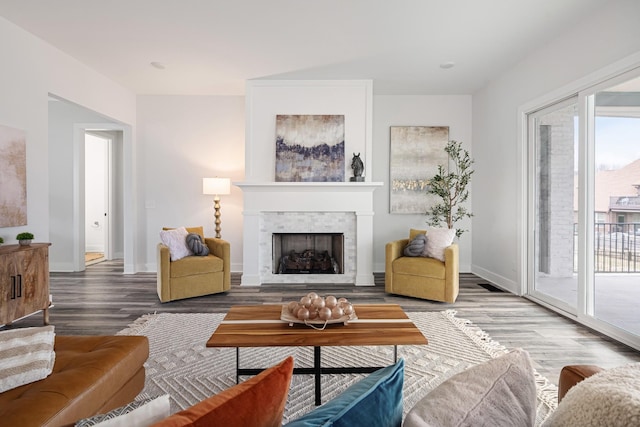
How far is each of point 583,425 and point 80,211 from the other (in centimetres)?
703

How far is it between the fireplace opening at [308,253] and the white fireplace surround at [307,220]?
6.3 inches

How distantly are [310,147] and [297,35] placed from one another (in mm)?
1677

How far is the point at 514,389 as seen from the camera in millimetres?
750

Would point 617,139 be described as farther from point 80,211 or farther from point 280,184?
point 80,211

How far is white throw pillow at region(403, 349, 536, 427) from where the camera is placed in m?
0.65

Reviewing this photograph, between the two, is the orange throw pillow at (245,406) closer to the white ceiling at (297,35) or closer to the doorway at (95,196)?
the white ceiling at (297,35)

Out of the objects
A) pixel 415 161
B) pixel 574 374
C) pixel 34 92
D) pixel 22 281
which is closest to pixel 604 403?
pixel 574 374

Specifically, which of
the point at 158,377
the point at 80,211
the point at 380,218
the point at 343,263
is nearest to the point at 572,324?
the point at 343,263

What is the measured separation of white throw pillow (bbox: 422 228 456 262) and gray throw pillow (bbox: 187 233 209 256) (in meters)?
2.72

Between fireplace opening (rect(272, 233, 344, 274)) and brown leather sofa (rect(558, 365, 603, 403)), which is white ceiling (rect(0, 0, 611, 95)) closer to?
fireplace opening (rect(272, 233, 344, 274))

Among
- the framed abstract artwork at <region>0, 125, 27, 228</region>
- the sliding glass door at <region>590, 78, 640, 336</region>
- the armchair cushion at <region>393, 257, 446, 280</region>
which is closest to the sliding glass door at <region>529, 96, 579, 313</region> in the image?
the sliding glass door at <region>590, 78, 640, 336</region>

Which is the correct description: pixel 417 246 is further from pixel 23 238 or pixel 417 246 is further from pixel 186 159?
pixel 23 238

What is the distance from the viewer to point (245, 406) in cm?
66

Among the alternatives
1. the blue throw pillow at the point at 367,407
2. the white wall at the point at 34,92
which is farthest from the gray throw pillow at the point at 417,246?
the white wall at the point at 34,92
